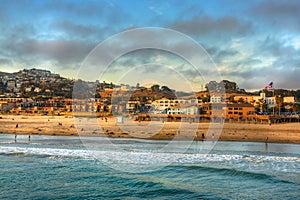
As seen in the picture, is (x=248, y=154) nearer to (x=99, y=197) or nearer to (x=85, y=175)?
(x=85, y=175)

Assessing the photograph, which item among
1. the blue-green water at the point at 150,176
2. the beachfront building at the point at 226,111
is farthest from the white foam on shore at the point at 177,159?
the beachfront building at the point at 226,111

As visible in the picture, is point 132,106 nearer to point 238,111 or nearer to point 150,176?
point 238,111

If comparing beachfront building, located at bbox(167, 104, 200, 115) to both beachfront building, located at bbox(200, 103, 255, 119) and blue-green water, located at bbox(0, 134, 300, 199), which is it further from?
blue-green water, located at bbox(0, 134, 300, 199)

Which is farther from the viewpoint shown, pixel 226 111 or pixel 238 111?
pixel 238 111

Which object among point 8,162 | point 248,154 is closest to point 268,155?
point 248,154

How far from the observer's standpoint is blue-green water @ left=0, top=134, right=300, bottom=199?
42.9ft

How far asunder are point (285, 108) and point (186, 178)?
80199 mm

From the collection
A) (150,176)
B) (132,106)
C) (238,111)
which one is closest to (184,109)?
(132,106)

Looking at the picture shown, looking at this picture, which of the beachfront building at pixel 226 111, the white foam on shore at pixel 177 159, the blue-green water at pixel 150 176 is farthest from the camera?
the beachfront building at pixel 226 111

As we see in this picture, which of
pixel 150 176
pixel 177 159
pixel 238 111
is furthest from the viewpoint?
pixel 238 111

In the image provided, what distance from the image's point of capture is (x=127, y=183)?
14.7 metres

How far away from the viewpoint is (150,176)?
1620 centimetres

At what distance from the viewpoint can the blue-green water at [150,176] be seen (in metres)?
13.1

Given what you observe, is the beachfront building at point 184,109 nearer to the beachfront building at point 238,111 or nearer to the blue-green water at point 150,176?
the beachfront building at point 238,111
